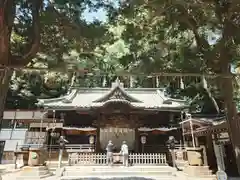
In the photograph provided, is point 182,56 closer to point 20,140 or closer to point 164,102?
point 164,102

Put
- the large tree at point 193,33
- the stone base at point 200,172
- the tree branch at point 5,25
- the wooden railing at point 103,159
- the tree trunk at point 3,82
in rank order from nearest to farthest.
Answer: the tree branch at point 5,25 < the tree trunk at point 3,82 < the large tree at point 193,33 < the stone base at point 200,172 < the wooden railing at point 103,159

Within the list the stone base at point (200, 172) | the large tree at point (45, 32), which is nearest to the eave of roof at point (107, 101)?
the stone base at point (200, 172)

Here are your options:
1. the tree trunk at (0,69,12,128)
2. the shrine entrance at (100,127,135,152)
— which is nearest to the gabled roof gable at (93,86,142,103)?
the shrine entrance at (100,127,135,152)

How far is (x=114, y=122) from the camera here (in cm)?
1867

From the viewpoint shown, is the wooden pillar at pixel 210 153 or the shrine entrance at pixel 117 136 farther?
the shrine entrance at pixel 117 136

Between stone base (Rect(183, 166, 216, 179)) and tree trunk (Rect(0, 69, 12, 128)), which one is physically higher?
tree trunk (Rect(0, 69, 12, 128))

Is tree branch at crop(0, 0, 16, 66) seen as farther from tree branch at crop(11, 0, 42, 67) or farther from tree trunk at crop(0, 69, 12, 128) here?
tree branch at crop(11, 0, 42, 67)

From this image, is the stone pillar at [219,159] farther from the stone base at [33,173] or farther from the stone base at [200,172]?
the stone base at [33,173]

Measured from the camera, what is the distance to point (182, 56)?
891 cm

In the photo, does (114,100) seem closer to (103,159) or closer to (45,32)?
(103,159)

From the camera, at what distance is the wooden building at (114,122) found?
706 inches

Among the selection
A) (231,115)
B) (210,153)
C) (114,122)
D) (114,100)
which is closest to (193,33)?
(231,115)

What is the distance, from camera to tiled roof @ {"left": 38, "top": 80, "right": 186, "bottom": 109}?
18.1 meters

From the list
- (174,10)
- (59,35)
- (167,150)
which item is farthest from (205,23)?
(167,150)
